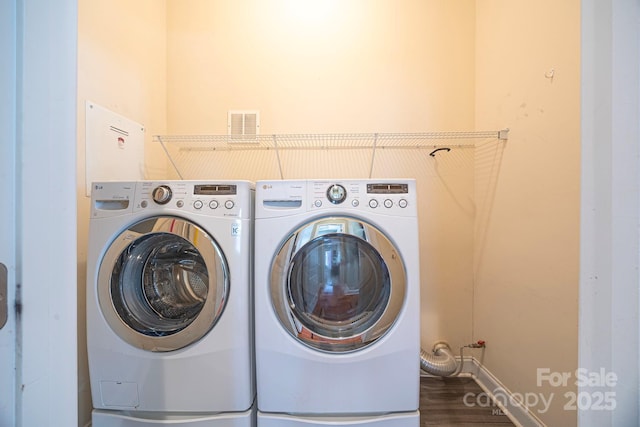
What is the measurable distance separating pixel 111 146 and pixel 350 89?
4.63 feet

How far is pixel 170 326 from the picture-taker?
3.18 ft

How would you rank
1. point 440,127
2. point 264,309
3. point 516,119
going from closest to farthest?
1. point 264,309
2. point 516,119
3. point 440,127

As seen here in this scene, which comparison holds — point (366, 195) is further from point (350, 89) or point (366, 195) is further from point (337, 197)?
point (350, 89)

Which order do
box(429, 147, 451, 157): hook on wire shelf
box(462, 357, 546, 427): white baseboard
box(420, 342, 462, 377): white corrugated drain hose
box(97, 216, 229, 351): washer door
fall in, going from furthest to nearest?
box(429, 147, 451, 157): hook on wire shelf < box(420, 342, 462, 377): white corrugated drain hose < box(462, 357, 546, 427): white baseboard < box(97, 216, 229, 351): washer door

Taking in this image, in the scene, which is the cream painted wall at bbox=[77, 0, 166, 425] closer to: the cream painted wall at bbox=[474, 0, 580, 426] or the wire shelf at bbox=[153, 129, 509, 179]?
the wire shelf at bbox=[153, 129, 509, 179]

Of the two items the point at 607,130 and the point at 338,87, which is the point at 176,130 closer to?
the point at 338,87

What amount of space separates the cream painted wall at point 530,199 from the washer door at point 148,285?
132 cm

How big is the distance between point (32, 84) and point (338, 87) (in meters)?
1.53

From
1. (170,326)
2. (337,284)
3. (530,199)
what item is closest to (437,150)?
(530,199)

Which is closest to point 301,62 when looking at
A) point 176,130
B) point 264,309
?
point 176,130

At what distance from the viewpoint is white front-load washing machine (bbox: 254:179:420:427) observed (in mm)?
929

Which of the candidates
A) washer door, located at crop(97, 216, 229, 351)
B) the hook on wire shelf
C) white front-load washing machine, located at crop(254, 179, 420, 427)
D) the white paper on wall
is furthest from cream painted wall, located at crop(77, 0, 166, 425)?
the hook on wire shelf

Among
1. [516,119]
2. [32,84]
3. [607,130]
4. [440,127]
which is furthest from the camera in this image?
[440,127]

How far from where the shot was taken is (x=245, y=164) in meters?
1.64
